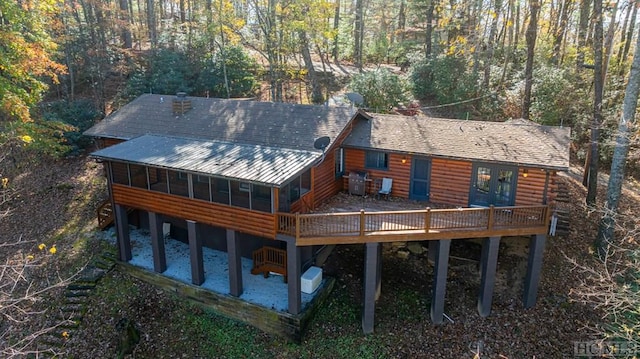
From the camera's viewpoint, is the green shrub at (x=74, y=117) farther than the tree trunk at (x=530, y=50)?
Yes

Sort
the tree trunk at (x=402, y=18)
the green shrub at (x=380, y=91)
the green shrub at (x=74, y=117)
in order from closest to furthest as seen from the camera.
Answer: the green shrub at (x=74, y=117) → the green shrub at (x=380, y=91) → the tree trunk at (x=402, y=18)

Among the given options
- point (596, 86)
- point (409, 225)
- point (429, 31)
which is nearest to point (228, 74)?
point (429, 31)

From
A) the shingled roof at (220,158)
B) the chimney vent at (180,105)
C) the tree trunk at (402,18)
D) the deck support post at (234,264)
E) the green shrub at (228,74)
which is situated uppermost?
the tree trunk at (402,18)

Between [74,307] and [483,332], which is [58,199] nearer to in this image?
[74,307]

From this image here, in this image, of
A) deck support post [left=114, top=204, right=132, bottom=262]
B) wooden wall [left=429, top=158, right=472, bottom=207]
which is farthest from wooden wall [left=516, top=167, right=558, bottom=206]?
deck support post [left=114, top=204, right=132, bottom=262]

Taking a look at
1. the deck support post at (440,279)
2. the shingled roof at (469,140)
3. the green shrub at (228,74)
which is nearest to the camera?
the deck support post at (440,279)

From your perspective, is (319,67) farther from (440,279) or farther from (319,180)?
(440,279)

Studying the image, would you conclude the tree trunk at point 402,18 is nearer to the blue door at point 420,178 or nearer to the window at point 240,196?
the blue door at point 420,178

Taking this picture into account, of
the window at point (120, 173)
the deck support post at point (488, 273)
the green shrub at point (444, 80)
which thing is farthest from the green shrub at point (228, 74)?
the deck support post at point (488, 273)

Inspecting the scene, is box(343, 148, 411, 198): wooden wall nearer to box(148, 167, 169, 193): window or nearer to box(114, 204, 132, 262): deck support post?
box(148, 167, 169, 193): window
